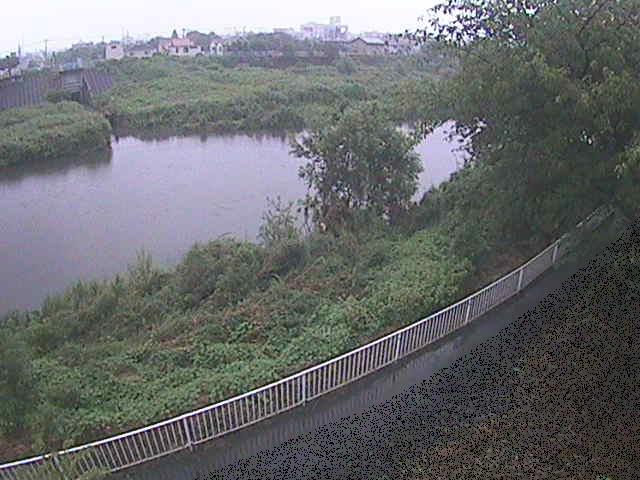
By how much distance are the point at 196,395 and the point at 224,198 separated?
10.4m

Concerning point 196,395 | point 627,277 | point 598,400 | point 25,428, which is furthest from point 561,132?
point 25,428

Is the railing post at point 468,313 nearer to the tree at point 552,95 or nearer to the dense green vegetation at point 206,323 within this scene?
the dense green vegetation at point 206,323

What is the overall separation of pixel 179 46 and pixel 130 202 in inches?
1984

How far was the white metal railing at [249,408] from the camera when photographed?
17.5 ft

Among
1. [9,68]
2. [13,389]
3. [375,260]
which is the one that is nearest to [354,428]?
[13,389]

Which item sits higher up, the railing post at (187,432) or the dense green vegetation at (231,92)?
the dense green vegetation at (231,92)

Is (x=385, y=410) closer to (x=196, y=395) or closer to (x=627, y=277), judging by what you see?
(x=196, y=395)

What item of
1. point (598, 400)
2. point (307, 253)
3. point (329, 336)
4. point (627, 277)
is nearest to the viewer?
point (598, 400)

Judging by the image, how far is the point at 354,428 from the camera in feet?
20.5

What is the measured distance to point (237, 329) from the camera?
26.5 ft

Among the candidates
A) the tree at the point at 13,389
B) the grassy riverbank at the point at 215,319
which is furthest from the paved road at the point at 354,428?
the tree at the point at 13,389

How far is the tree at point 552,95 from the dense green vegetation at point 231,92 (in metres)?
11.9

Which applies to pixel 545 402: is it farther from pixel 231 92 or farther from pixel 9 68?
pixel 9 68

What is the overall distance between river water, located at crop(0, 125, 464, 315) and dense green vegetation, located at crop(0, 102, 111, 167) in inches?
23.6
